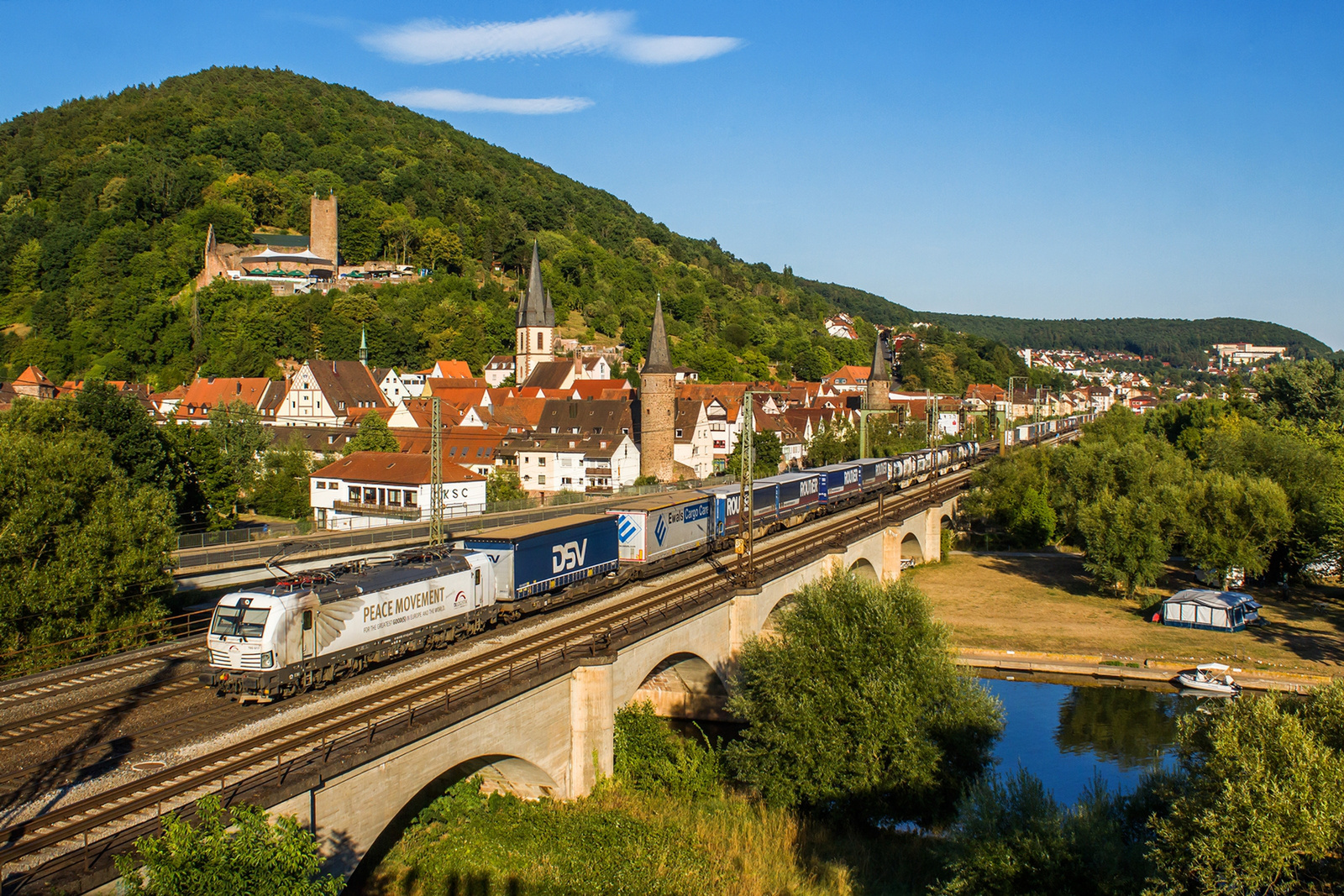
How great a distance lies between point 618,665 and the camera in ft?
71.5

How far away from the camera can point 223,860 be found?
433 inches

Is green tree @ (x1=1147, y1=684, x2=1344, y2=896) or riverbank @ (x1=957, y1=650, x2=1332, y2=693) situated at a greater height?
green tree @ (x1=1147, y1=684, x2=1344, y2=896)

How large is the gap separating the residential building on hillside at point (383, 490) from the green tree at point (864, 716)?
31.0m

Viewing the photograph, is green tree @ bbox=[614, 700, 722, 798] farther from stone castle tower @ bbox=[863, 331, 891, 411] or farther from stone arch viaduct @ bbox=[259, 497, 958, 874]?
stone castle tower @ bbox=[863, 331, 891, 411]

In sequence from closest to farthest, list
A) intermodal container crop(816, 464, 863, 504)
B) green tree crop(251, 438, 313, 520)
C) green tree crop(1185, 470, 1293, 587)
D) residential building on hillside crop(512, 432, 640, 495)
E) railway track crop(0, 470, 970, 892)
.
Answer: railway track crop(0, 470, 970, 892)
green tree crop(1185, 470, 1293, 587)
intermodal container crop(816, 464, 863, 504)
green tree crop(251, 438, 313, 520)
residential building on hillside crop(512, 432, 640, 495)

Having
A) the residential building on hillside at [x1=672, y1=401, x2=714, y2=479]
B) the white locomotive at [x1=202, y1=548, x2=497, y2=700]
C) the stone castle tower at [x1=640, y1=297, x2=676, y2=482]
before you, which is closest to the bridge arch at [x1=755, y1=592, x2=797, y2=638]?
the white locomotive at [x1=202, y1=548, x2=497, y2=700]

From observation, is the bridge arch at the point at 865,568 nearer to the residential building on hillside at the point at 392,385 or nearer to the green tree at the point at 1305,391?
the green tree at the point at 1305,391

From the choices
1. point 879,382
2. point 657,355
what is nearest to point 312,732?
point 657,355

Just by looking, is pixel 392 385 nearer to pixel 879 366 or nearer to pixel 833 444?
pixel 833 444

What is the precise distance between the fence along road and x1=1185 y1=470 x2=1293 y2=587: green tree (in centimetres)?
3229

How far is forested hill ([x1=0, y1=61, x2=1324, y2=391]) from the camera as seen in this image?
4884 inches

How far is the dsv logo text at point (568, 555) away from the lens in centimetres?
2666

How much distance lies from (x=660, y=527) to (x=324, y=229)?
14033 centimetres

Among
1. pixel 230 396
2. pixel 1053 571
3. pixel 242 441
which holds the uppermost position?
pixel 230 396
